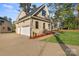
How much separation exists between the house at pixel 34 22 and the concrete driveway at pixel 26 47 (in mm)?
114

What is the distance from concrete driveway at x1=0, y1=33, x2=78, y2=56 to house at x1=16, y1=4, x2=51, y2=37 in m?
0.11

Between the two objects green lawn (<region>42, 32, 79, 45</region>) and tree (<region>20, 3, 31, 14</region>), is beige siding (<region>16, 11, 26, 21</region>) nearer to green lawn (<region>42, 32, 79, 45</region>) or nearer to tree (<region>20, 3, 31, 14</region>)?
tree (<region>20, 3, 31, 14</region>)

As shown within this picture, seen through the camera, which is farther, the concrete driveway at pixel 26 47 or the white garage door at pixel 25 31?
the white garage door at pixel 25 31

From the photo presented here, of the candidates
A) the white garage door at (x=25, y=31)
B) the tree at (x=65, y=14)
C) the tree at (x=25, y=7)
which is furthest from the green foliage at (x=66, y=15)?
the white garage door at (x=25, y=31)

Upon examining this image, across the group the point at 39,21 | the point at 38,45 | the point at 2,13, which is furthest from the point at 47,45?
the point at 2,13

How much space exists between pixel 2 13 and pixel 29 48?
1.99 feet

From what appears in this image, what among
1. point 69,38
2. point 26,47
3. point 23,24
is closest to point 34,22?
point 23,24

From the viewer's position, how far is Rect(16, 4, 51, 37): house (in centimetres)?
311

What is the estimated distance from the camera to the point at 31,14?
311 centimetres

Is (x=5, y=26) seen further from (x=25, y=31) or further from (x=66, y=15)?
Answer: (x=66, y=15)

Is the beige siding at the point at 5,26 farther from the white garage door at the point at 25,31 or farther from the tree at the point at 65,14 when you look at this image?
the tree at the point at 65,14

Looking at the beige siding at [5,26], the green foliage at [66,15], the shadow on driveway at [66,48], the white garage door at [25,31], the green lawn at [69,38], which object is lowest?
the shadow on driveway at [66,48]

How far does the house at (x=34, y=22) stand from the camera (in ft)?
10.2

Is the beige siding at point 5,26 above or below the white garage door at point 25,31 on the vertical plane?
above
